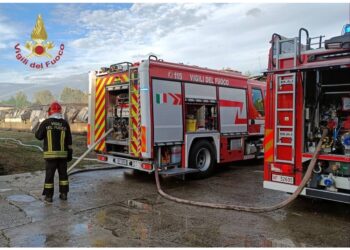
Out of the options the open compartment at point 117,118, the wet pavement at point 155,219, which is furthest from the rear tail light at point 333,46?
the open compartment at point 117,118

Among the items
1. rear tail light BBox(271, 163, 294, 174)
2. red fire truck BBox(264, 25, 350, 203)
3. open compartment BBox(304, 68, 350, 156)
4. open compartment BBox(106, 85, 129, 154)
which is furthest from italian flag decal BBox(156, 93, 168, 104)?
open compartment BBox(304, 68, 350, 156)

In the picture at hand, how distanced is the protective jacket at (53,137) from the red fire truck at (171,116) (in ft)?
5.28

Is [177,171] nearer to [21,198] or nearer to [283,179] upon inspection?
[283,179]

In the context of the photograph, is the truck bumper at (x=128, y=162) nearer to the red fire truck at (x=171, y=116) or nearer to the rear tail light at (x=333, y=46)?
Answer: the red fire truck at (x=171, y=116)

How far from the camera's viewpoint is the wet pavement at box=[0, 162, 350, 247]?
174 inches

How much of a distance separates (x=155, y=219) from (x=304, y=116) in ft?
9.17

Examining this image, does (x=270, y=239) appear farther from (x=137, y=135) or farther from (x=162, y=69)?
(x=162, y=69)

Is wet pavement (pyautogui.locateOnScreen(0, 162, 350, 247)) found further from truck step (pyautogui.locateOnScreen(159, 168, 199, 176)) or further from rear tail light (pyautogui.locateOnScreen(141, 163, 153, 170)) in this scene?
rear tail light (pyautogui.locateOnScreen(141, 163, 153, 170))

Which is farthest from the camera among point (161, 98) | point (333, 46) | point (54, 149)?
point (161, 98)

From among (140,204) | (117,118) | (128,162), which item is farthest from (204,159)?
(140,204)

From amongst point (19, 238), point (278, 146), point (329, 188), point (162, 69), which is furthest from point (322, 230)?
point (162, 69)

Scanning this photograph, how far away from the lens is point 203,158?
8.75 m

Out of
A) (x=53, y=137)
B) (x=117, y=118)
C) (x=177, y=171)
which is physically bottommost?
(x=177, y=171)

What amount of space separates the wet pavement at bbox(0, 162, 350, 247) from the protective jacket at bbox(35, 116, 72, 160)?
0.83m
